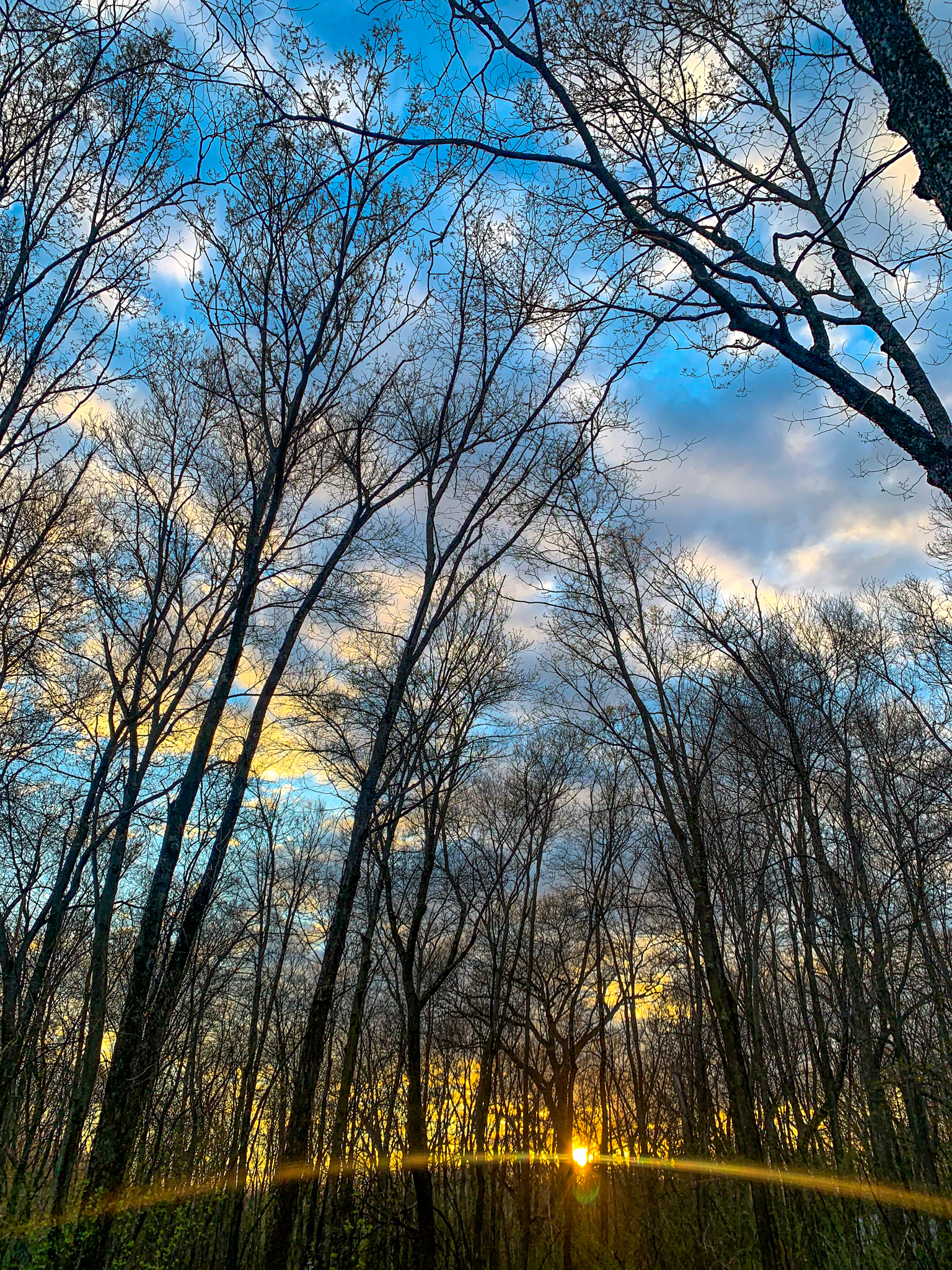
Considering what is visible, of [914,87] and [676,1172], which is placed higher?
[914,87]

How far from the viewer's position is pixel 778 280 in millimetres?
3887

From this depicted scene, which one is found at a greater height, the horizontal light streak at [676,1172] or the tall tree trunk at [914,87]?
the tall tree trunk at [914,87]

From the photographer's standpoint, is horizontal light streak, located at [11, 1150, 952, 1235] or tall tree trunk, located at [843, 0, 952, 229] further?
horizontal light streak, located at [11, 1150, 952, 1235]

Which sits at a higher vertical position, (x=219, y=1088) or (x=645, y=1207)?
(x=219, y=1088)

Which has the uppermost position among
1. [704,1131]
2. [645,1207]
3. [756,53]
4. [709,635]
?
[756,53]

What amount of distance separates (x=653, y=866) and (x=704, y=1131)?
7947 mm

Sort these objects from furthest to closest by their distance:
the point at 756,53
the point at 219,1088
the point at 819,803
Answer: the point at 219,1088 < the point at 819,803 < the point at 756,53

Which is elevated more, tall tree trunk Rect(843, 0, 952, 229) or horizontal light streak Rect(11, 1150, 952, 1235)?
tall tree trunk Rect(843, 0, 952, 229)

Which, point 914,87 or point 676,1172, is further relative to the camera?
point 676,1172

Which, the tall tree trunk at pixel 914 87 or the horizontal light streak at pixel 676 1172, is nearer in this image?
the tall tree trunk at pixel 914 87

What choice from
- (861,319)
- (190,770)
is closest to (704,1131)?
(190,770)

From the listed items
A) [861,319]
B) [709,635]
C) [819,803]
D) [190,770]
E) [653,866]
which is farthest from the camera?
[653,866]

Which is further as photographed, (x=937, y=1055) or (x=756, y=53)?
(x=937, y=1055)

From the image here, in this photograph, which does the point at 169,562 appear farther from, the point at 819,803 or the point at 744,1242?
the point at 744,1242
